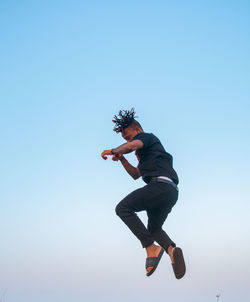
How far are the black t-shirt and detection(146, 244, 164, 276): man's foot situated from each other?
1.06 metres

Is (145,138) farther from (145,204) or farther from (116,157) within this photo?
(145,204)

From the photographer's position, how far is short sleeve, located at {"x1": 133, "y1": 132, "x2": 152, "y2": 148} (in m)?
5.59

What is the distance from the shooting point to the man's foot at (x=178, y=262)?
5633mm

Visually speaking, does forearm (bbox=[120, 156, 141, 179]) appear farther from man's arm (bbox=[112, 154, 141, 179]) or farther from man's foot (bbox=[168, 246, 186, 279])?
man's foot (bbox=[168, 246, 186, 279])

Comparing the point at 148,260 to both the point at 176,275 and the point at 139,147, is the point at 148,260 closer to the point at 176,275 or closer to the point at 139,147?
the point at 176,275

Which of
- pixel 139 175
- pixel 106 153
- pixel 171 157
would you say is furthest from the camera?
pixel 139 175

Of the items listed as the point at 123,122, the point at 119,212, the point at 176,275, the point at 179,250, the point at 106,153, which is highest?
the point at 123,122

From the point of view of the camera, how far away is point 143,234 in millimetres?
5680

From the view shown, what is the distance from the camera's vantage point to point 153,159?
5688mm

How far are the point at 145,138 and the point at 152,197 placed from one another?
92 cm

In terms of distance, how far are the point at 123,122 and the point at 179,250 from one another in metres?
2.28

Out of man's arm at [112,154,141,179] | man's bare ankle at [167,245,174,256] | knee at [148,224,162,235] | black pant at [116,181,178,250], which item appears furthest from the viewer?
man's arm at [112,154,141,179]

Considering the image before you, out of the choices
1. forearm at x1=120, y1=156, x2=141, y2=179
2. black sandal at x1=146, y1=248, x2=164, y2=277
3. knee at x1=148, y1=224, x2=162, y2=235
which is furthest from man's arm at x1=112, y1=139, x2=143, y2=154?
black sandal at x1=146, y1=248, x2=164, y2=277

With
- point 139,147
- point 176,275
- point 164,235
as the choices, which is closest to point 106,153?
point 139,147
